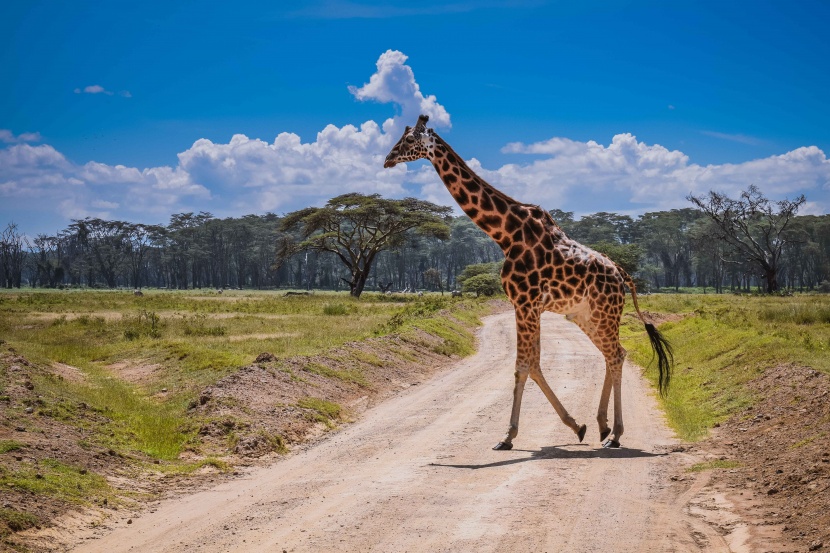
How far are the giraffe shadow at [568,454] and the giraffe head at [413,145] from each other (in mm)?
4879

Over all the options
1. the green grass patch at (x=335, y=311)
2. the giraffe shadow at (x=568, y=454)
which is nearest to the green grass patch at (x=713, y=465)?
the giraffe shadow at (x=568, y=454)

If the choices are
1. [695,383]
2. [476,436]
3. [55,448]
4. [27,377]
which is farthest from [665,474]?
[27,377]

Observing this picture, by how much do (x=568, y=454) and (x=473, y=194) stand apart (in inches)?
171

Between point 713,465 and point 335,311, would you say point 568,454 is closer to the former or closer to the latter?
point 713,465

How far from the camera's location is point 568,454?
1053cm

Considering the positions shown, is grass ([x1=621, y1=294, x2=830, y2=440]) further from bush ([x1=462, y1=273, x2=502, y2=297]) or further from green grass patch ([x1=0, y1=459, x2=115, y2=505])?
bush ([x1=462, y1=273, x2=502, y2=297])

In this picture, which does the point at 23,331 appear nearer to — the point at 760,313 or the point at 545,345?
the point at 545,345

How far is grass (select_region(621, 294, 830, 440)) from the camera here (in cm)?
1423

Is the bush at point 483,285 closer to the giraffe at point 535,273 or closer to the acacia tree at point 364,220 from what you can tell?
the acacia tree at point 364,220

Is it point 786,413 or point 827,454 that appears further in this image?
point 786,413

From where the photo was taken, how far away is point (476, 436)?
1200 centimetres

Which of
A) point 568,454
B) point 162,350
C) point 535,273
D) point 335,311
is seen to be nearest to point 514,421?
point 568,454

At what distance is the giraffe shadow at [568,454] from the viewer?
9.92 m

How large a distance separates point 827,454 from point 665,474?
6.06ft
